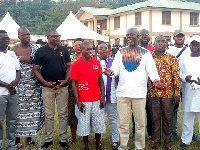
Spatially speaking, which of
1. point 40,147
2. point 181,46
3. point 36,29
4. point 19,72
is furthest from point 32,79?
point 36,29

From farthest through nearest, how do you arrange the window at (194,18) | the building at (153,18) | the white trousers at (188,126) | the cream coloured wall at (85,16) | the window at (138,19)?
the cream coloured wall at (85,16) < the window at (194,18) < the window at (138,19) < the building at (153,18) < the white trousers at (188,126)

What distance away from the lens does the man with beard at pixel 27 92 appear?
463 cm

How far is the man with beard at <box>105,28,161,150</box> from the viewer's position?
412 centimetres

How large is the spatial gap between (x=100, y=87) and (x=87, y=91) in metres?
0.29

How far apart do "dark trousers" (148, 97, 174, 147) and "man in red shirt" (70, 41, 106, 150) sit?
0.96m

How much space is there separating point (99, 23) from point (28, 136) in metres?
28.8

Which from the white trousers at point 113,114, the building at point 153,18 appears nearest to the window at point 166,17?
the building at point 153,18

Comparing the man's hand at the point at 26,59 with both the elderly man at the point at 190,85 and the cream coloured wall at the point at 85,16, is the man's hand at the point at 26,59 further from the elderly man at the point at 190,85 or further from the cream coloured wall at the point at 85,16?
the cream coloured wall at the point at 85,16

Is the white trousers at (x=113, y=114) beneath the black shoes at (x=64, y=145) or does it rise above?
above

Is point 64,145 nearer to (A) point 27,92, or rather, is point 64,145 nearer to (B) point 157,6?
(A) point 27,92

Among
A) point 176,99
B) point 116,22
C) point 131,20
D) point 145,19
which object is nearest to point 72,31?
point 176,99

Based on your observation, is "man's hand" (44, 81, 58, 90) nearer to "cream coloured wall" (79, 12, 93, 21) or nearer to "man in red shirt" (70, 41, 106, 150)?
"man in red shirt" (70, 41, 106, 150)

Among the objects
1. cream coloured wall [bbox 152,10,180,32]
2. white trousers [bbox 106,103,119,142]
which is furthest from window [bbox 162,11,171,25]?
white trousers [bbox 106,103,119,142]

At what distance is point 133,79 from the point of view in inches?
162
